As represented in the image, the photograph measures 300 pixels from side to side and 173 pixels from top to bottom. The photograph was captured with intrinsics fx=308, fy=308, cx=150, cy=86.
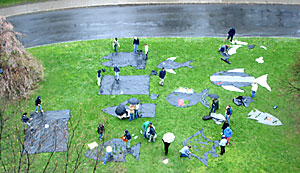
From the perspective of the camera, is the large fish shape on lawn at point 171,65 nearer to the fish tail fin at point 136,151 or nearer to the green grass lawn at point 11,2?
the fish tail fin at point 136,151

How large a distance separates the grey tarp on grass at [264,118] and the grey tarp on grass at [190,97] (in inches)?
125

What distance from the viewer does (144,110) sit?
21.7 metres

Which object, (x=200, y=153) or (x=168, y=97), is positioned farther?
(x=168, y=97)

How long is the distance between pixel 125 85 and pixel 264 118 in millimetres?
10442

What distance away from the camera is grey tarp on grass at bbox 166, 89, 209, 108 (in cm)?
2230

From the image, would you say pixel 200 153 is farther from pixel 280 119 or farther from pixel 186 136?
pixel 280 119

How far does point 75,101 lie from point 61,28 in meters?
12.9

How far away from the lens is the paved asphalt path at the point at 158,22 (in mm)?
30891

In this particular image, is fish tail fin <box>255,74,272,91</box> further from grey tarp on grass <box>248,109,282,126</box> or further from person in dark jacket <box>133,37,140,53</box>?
person in dark jacket <box>133,37,140,53</box>

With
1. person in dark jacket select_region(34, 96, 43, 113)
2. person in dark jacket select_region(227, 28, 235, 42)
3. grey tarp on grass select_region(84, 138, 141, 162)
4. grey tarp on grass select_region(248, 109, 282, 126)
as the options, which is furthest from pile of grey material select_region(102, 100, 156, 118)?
person in dark jacket select_region(227, 28, 235, 42)

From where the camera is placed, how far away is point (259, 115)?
68.8ft

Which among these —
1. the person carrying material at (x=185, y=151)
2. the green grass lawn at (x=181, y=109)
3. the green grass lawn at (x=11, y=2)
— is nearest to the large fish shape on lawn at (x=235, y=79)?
the green grass lawn at (x=181, y=109)

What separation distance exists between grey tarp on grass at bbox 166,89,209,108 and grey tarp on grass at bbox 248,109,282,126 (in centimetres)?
317

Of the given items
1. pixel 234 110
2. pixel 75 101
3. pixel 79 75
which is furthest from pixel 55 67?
pixel 234 110
